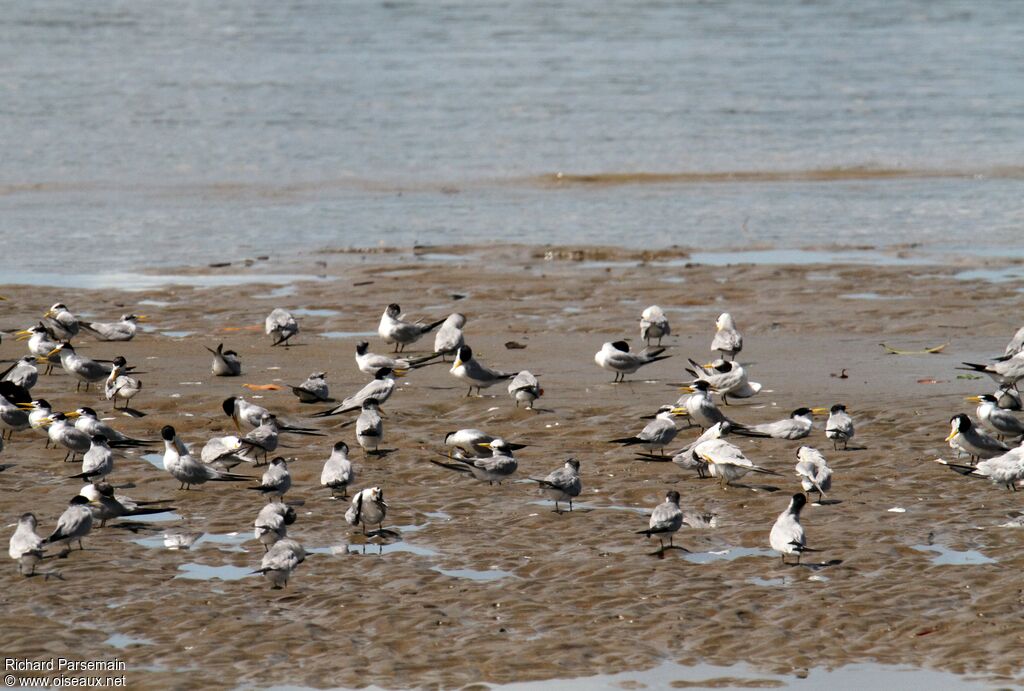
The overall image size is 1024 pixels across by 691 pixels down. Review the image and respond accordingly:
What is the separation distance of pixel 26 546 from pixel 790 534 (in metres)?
4.60

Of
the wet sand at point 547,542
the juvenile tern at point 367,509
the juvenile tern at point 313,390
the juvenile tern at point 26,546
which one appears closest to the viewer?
the wet sand at point 547,542

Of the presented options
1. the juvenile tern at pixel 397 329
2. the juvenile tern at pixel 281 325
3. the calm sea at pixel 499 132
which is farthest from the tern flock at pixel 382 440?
the calm sea at pixel 499 132

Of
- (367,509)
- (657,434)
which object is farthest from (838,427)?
(367,509)

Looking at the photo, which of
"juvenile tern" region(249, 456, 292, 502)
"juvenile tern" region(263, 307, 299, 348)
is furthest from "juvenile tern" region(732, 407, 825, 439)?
"juvenile tern" region(263, 307, 299, 348)

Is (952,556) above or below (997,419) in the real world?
below

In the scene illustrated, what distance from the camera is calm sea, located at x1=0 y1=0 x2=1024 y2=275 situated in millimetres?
23547

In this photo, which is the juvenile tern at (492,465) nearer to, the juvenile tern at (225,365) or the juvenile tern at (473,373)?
the juvenile tern at (473,373)

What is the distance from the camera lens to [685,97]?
3869 centimetres

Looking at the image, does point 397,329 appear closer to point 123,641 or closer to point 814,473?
point 814,473

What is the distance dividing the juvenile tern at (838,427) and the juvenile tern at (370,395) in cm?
374

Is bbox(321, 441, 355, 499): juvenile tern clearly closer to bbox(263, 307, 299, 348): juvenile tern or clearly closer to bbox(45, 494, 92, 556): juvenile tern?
bbox(45, 494, 92, 556): juvenile tern

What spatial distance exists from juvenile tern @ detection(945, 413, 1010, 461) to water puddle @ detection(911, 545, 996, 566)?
1844 mm

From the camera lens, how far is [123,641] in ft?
26.1

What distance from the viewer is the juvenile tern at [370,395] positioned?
41.0 feet
